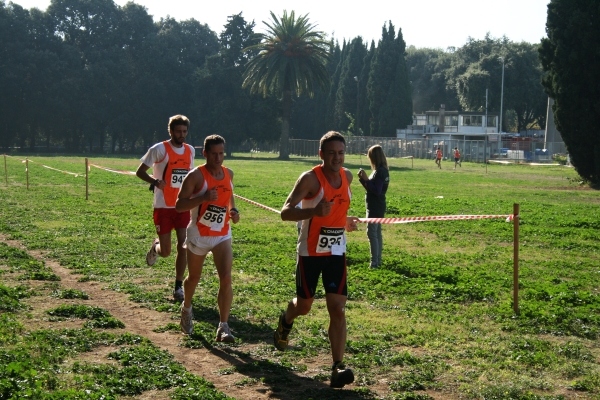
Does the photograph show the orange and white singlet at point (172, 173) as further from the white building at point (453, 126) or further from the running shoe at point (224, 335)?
the white building at point (453, 126)

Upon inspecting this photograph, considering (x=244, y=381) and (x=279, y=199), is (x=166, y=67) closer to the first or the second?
(x=279, y=199)

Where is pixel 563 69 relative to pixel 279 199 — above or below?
above

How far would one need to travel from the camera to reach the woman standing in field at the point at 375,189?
11.1m

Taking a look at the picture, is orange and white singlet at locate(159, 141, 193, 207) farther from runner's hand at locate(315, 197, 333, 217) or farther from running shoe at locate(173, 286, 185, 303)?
runner's hand at locate(315, 197, 333, 217)

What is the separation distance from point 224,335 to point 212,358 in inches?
17.9

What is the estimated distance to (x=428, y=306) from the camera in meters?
8.98

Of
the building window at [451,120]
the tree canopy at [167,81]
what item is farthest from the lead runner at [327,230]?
the building window at [451,120]

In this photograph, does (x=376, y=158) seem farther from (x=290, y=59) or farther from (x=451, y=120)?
(x=451, y=120)

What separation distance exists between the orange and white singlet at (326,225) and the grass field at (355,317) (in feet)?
3.60

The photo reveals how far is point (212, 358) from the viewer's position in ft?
22.2

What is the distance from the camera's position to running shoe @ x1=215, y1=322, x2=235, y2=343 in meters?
7.20

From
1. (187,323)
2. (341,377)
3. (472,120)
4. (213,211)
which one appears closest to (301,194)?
(213,211)

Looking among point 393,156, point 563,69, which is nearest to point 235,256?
point 563,69

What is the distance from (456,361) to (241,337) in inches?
86.3
